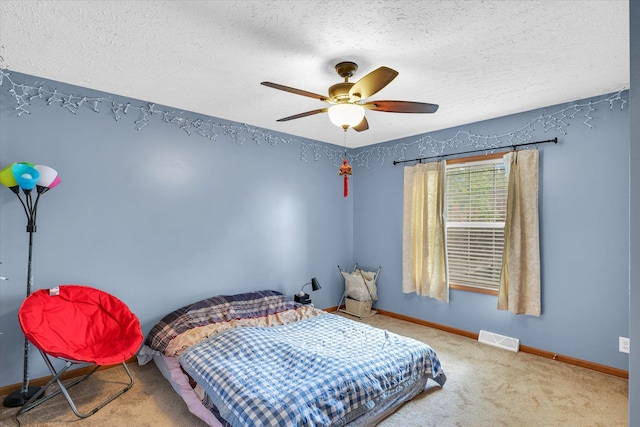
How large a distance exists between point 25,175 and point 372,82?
241cm

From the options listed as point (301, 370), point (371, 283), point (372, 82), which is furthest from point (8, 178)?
point (371, 283)

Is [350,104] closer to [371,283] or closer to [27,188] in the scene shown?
[27,188]

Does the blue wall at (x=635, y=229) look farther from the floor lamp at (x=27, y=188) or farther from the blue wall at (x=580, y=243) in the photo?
the floor lamp at (x=27, y=188)

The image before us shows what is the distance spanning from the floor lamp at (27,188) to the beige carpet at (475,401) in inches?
4.5

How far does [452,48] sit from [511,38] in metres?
0.33

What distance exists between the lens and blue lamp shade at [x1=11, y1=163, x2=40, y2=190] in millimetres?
2334

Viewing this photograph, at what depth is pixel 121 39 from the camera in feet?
6.90

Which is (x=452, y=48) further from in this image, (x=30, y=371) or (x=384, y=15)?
(x=30, y=371)

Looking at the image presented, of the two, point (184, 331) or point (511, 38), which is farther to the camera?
point (184, 331)

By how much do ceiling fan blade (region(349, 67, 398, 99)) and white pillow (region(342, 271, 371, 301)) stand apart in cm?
290

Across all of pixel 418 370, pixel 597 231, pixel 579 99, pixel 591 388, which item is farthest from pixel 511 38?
pixel 591 388

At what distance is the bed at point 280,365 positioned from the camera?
1.97 m

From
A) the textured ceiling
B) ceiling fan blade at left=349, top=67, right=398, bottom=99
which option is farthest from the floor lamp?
ceiling fan blade at left=349, top=67, right=398, bottom=99

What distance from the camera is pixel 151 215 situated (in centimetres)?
321
